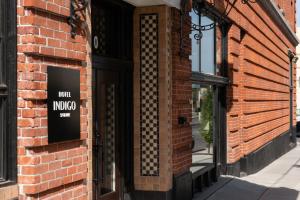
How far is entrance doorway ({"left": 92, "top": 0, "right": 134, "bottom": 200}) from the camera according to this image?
7.06 metres

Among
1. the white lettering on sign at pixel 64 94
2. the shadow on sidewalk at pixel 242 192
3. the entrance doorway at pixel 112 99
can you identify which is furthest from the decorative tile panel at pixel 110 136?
the shadow on sidewalk at pixel 242 192

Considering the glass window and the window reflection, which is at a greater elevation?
the glass window

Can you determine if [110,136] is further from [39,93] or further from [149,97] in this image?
[39,93]

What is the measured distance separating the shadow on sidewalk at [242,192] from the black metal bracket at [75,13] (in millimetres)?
4987

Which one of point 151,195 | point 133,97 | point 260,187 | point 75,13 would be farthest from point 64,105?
point 260,187

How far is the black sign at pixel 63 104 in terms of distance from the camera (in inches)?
199

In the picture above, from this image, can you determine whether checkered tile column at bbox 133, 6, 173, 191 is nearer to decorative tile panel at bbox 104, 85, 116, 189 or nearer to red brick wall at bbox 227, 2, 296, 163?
decorative tile panel at bbox 104, 85, 116, 189

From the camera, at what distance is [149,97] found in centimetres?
805

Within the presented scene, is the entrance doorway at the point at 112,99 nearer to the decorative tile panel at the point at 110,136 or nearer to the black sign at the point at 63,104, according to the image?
the decorative tile panel at the point at 110,136

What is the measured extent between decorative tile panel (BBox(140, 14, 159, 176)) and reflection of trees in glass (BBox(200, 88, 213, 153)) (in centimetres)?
292

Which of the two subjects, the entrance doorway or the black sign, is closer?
the black sign

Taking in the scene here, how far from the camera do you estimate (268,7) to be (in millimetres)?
16562

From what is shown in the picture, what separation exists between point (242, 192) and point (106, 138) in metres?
4.38

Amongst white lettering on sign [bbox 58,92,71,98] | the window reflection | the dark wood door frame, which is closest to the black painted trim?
white lettering on sign [bbox 58,92,71,98]
